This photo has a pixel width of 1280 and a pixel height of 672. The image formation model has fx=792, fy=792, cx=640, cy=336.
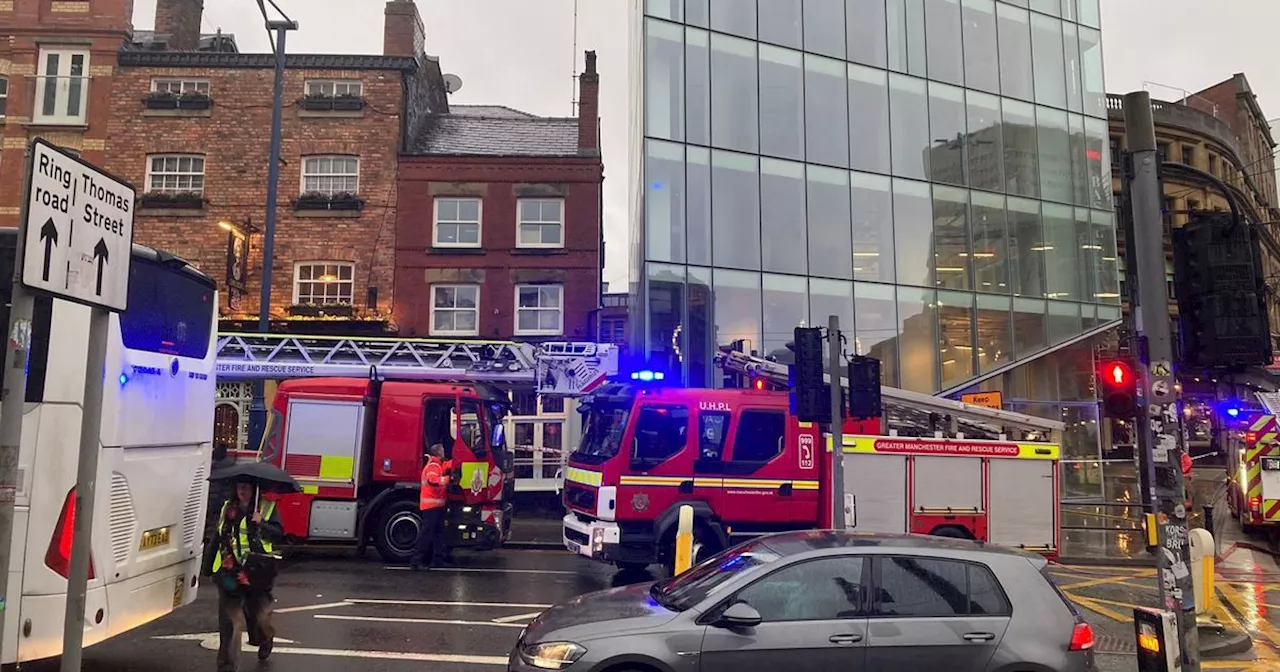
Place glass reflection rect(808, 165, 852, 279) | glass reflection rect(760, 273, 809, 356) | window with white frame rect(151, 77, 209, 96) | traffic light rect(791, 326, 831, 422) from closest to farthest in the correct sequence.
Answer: traffic light rect(791, 326, 831, 422) → glass reflection rect(760, 273, 809, 356) → glass reflection rect(808, 165, 852, 279) → window with white frame rect(151, 77, 209, 96)

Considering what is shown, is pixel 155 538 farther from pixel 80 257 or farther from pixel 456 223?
pixel 456 223

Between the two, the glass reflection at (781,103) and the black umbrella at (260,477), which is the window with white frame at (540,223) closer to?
the glass reflection at (781,103)

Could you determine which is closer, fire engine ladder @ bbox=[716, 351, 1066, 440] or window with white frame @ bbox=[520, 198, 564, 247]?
fire engine ladder @ bbox=[716, 351, 1066, 440]

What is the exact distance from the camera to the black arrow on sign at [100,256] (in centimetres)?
389

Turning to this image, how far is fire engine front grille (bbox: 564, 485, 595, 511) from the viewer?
1051 centimetres

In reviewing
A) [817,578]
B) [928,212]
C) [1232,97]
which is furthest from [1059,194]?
[1232,97]

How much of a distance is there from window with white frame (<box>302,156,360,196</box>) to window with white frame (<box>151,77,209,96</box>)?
368 centimetres

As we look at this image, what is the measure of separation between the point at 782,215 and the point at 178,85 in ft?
58.0

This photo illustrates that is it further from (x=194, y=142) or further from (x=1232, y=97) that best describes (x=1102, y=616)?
(x=1232, y=97)

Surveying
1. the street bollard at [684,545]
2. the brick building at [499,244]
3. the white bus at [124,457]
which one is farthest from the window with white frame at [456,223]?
the white bus at [124,457]

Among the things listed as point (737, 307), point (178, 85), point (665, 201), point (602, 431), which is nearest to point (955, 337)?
point (737, 307)

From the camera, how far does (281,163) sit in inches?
880

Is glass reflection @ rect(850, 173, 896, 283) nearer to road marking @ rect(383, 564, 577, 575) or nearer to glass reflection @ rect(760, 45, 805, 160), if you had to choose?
glass reflection @ rect(760, 45, 805, 160)

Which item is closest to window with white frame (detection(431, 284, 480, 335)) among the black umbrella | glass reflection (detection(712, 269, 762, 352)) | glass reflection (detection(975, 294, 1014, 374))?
glass reflection (detection(712, 269, 762, 352))
